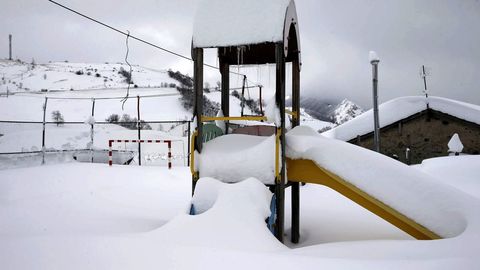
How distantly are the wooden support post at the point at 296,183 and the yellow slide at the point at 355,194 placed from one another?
151 cm

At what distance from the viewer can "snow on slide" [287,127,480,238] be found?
13.1ft

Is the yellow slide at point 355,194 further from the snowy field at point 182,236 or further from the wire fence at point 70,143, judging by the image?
the wire fence at point 70,143

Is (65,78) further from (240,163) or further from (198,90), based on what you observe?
(240,163)

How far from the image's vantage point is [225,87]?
6969 mm

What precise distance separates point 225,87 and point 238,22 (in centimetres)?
216

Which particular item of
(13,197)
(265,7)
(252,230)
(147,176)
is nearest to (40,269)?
(252,230)

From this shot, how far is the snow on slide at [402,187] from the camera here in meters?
3.98

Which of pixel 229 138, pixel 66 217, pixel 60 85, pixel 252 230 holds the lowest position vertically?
pixel 66 217

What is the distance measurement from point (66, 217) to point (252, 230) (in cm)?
379

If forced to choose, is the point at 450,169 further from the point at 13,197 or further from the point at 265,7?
the point at 13,197

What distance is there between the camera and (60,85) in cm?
5700

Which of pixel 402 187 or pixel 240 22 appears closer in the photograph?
pixel 402 187

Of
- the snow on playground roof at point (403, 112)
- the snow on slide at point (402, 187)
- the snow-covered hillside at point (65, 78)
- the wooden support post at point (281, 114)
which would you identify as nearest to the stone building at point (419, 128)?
the snow on playground roof at point (403, 112)

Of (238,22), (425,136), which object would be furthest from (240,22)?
(425,136)
